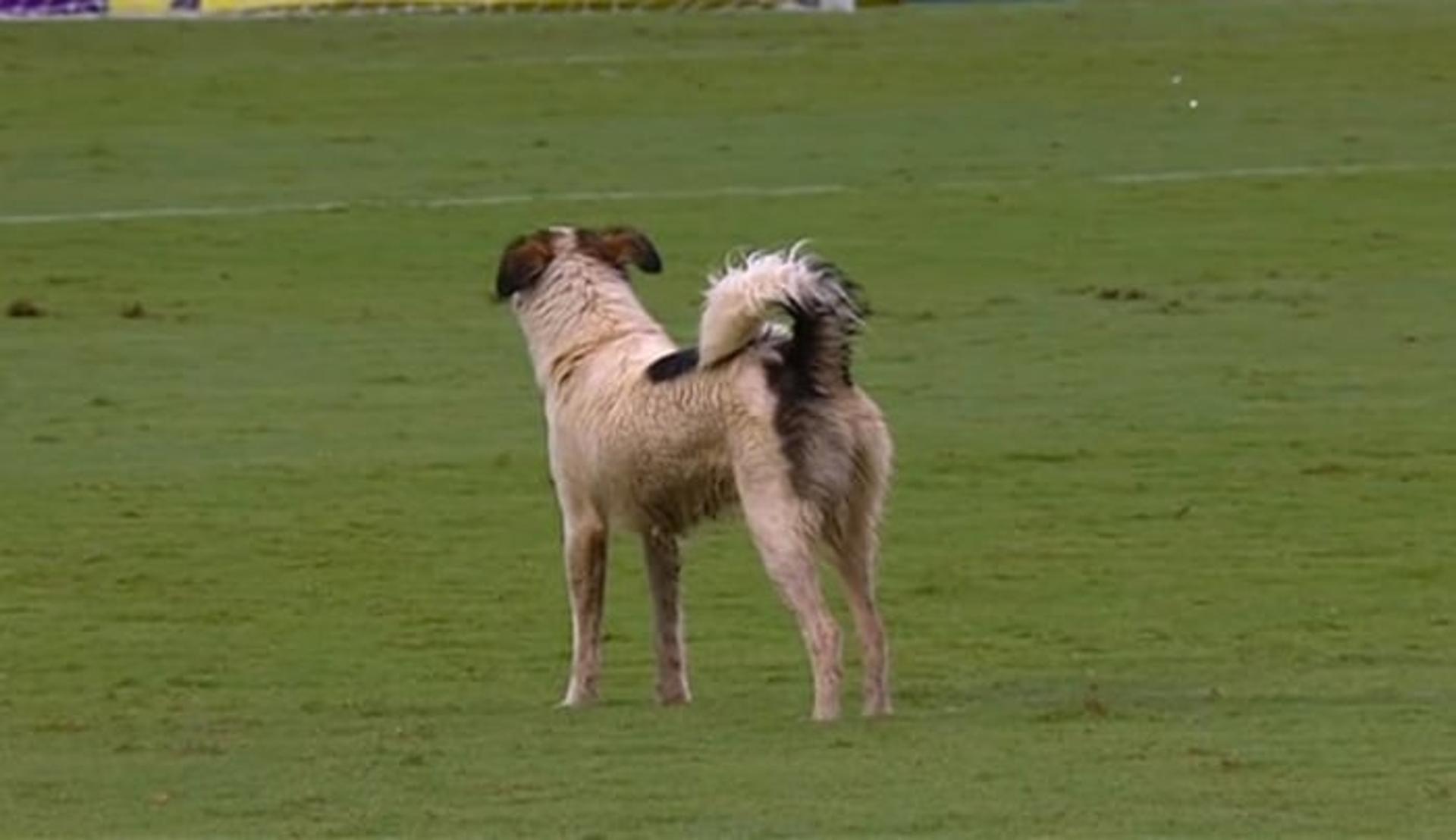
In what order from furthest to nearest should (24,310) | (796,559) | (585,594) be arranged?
(24,310), (585,594), (796,559)

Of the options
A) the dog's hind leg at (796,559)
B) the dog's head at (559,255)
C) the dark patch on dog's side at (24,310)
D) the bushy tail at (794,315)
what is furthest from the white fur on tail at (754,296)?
the dark patch on dog's side at (24,310)

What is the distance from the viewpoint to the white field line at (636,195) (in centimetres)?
3041

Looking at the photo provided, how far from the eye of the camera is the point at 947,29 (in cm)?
4294

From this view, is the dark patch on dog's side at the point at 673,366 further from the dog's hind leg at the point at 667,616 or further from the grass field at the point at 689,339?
the grass field at the point at 689,339

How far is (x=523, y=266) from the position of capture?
45.4 ft

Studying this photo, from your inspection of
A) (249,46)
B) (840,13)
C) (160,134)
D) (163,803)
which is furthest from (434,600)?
(840,13)

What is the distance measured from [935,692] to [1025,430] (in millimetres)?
7377

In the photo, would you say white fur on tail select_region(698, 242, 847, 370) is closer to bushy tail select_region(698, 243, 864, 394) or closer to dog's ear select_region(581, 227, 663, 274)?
bushy tail select_region(698, 243, 864, 394)

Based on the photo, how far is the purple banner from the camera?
43.3 m

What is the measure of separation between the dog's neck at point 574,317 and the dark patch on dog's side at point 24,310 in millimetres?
12208

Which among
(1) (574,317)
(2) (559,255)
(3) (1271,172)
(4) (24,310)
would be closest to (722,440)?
(1) (574,317)

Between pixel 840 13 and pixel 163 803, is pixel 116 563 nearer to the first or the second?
pixel 163 803

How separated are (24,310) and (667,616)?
1301cm

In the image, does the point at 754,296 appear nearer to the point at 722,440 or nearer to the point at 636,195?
the point at 722,440
